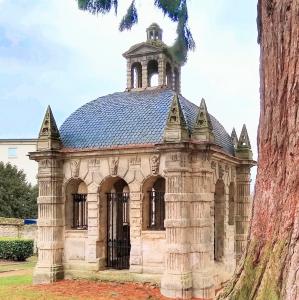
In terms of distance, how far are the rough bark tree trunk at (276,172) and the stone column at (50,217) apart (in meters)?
11.0

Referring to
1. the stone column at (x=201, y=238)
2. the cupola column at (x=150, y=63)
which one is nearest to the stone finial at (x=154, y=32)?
the cupola column at (x=150, y=63)

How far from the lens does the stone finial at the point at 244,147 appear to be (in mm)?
19266

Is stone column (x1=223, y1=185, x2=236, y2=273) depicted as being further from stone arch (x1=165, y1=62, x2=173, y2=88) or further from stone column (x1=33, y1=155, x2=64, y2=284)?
stone column (x1=33, y1=155, x2=64, y2=284)

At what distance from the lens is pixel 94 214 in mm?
16406

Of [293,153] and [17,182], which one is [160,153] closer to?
[293,153]

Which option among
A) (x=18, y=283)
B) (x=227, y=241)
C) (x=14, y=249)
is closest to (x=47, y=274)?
(x=18, y=283)

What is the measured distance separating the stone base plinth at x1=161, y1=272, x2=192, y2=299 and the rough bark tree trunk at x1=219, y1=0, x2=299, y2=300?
7.96 metres

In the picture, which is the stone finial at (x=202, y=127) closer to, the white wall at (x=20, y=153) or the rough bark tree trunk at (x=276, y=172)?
the rough bark tree trunk at (x=276, y=172)

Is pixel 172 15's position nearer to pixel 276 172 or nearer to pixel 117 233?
pixel 276 172

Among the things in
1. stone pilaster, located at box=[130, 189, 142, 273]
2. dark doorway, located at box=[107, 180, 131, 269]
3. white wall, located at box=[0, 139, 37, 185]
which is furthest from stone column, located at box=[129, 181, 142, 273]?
Answer: white wall, located at box=[0, 139, 37, 185]

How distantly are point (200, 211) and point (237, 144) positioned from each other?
5402mm

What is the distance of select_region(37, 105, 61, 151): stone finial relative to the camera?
16875mm

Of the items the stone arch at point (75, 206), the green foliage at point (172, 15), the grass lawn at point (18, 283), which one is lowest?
the grass lawn at point (18, 283)

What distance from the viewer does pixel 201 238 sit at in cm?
1494
